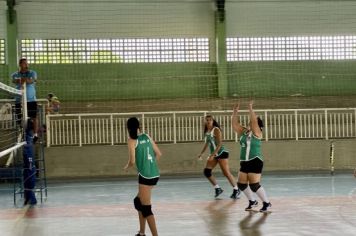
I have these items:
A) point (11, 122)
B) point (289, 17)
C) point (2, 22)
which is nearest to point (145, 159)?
point (11, 122)

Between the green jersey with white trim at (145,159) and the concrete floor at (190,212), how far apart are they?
1.32m

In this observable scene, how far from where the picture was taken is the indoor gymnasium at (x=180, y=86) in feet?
66.5

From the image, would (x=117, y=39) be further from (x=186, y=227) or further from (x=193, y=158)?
(x=186, y=227)

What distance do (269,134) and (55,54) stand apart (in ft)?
31.8

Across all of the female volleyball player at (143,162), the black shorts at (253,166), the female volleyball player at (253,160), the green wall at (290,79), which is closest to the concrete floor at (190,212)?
the female volleyball player at (253,160)

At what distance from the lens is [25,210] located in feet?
40.2

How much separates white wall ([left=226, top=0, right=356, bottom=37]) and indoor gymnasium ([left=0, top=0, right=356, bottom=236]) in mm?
45

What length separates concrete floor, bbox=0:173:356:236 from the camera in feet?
31.1

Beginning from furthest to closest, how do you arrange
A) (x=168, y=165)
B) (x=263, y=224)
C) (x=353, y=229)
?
(x=168, y=165), (x=263, y=224), (x=353, y=229)

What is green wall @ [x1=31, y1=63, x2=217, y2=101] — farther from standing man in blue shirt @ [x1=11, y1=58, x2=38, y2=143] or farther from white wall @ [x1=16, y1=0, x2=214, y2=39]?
standing man in blue shirt @ [x1=11, y1=58, x2=38, y2=143]

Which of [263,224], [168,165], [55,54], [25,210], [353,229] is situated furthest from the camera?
[55,54]

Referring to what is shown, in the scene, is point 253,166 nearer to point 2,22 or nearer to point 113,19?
point 113,19

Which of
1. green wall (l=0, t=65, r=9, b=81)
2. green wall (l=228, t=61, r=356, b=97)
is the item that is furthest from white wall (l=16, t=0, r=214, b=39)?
green wall (l=228, t=61, r=356, b=97)

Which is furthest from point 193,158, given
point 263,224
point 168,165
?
point 263,224
